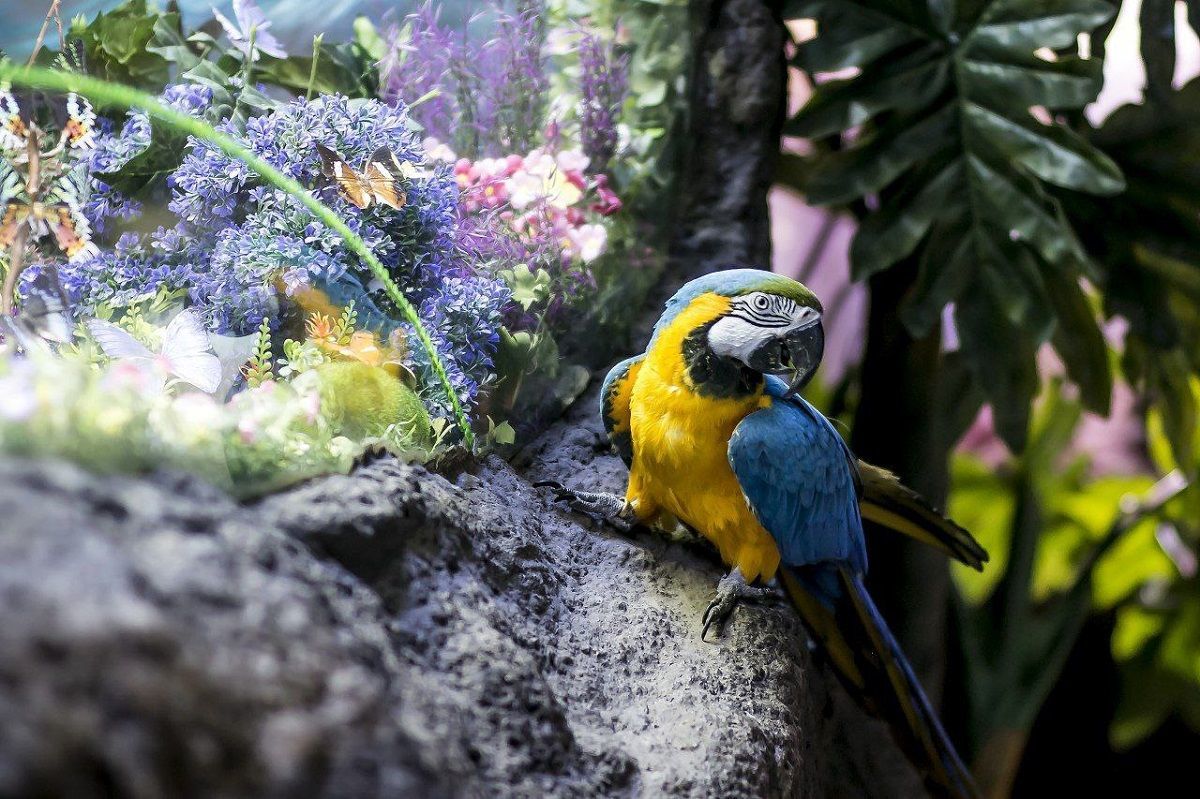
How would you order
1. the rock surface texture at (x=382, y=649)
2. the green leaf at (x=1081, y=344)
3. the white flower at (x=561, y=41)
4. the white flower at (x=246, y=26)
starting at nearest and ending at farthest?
the rock surface texture at (x=382, y=649) → the white flower at (x=246, y=26) → the white flower at (x=561, y=41) → the green leaf at (x=1081, y=344)

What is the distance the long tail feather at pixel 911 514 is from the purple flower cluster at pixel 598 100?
0.66 m

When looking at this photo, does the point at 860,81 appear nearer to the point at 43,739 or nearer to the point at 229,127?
the point at 229,127

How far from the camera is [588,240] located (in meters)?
1.47

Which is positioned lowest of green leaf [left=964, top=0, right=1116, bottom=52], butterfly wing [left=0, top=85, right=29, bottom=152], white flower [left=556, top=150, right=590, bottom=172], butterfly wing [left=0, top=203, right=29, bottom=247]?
white flower [left=556, top=150, right=590, bottom=172]

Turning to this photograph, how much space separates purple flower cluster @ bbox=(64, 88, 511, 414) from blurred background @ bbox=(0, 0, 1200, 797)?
184 millimetres

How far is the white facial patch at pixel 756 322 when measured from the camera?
43.6 inches

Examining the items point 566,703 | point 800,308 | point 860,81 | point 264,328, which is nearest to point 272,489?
point 264,328

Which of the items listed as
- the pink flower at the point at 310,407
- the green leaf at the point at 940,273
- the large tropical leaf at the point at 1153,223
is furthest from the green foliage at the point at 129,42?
the large tropical leaf at the point at 1153,223

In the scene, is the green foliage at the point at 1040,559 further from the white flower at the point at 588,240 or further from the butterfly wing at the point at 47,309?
the butterfly wing at the point at 47,309

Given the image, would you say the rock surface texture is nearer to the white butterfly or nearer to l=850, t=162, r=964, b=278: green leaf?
the white butterfly

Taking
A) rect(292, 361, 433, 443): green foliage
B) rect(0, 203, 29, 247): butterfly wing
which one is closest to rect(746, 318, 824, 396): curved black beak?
rect(292, 361, 433, 443): green foliage

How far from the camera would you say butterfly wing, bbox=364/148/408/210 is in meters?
1.12

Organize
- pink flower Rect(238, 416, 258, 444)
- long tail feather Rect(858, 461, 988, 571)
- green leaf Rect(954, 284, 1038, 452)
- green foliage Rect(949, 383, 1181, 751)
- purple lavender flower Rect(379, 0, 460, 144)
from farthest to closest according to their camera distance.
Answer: green foliage Rect(949, 383, 1181, 751)
green leaf Rect(954, 284, 1038, 452)
long tail feather Rect(858, 461, 988, 571)
purple lavender flower Rect(379, 0, 460, 144)
pink flower Rect(238, 416, 258, 444)

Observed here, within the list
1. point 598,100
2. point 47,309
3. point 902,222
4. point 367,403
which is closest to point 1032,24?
point 902,222
